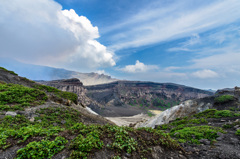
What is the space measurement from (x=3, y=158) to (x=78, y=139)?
8.01 feet

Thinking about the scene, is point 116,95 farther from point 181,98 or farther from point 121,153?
point 121,153

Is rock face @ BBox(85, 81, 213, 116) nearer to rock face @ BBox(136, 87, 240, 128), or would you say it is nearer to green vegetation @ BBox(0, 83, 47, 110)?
rock face @ BBox(136, 87, 240, 128)

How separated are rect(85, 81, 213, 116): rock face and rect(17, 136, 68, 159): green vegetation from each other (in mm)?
126969

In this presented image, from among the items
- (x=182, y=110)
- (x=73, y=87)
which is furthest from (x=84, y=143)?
(x=73, y=87)

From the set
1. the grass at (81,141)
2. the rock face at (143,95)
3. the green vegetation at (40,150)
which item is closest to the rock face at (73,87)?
the rock face at (143,95)

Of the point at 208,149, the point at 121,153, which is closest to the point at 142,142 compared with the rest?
the point at 121,153

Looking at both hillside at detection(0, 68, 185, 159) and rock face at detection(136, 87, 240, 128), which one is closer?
hillside at detection(0, 68, 185, 159)

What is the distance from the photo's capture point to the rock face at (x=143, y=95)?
14075 cm

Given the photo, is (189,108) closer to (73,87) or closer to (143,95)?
(73,87)

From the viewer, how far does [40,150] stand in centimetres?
408

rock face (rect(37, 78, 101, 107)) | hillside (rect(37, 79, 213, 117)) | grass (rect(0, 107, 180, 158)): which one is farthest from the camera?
hillside (rect(37, 79, 213, 117))

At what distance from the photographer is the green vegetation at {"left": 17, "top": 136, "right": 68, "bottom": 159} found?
391 cm

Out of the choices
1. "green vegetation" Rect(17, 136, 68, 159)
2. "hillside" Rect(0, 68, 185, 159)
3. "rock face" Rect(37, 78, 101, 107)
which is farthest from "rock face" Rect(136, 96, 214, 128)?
"rock face" Rect(37, 78, 101, 107)

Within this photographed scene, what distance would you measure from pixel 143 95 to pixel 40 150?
15923 cm
